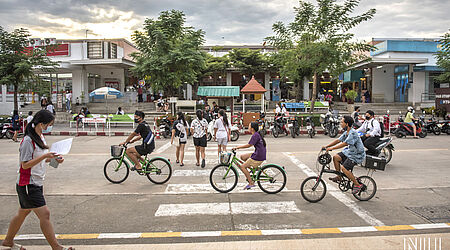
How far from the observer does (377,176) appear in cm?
955

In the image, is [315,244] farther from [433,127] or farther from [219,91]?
[219,91]

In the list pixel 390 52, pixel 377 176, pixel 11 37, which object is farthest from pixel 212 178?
pixel 390 52

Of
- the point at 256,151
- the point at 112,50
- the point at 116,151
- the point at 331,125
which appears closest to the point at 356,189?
the point at 256,151

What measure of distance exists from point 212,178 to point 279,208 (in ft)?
5.95

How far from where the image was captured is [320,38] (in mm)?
24938

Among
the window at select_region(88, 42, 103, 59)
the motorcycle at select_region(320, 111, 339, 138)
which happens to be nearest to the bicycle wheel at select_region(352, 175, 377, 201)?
the motorcycle at select_region(320, 111, 339, 138)

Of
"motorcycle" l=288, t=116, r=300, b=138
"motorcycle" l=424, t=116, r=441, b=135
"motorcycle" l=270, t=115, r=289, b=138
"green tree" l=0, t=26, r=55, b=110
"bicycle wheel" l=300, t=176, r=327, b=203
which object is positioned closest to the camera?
"bicycle wheel" l=300, t=176, r=327, b=203

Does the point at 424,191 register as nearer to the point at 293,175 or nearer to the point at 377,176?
the point at 377,176

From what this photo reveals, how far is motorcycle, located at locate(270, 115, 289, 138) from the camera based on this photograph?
18.9 m

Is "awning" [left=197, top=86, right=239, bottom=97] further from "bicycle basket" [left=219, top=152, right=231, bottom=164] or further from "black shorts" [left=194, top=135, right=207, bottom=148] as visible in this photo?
"bicycle basket" [left=219, top=152, right=231, bottom=164]

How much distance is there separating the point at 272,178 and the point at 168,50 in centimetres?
2265

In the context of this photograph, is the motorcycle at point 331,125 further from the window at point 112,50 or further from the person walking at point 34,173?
the window at point 112,50

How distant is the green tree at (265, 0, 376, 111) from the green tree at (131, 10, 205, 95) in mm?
6526

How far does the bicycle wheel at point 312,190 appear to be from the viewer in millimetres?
7074
